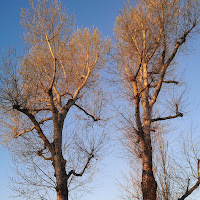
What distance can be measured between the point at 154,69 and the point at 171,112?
1624mm

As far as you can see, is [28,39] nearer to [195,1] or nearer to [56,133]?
[56,133]

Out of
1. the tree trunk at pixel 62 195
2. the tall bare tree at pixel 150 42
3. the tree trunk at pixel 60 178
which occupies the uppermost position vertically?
the tall bare tree at pixel 150 42

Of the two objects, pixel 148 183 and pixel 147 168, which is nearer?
pixel 148 183

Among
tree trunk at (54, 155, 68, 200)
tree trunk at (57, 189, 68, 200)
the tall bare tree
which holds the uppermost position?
the tall bare tree

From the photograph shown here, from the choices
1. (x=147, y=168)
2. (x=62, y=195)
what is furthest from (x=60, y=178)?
(x=147, y=168)

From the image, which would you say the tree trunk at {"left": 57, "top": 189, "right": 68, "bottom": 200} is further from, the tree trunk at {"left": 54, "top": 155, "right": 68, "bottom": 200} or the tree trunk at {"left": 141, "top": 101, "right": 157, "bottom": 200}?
the tree trunk at {"left": 141, "top": 101, "right": 157, "bottom": 200}

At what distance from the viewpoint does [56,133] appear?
7.23m

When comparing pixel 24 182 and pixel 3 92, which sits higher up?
pixel 3 92

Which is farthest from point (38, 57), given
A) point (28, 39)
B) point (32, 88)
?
point (32, 88)

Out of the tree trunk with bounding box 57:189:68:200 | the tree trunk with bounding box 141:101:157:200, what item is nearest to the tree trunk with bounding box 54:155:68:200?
the tree trunk with bounding box 57:189:68:200

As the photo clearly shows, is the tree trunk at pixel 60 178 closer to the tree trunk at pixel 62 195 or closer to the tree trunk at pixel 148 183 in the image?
the tree trunk at pixel 62 195

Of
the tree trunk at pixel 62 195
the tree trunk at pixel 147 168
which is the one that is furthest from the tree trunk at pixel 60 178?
the tree trunk at pixel 147 168

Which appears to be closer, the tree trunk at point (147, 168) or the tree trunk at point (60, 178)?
the tree trunk at point (147, 168)

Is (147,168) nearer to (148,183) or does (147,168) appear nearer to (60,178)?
(148,183)
